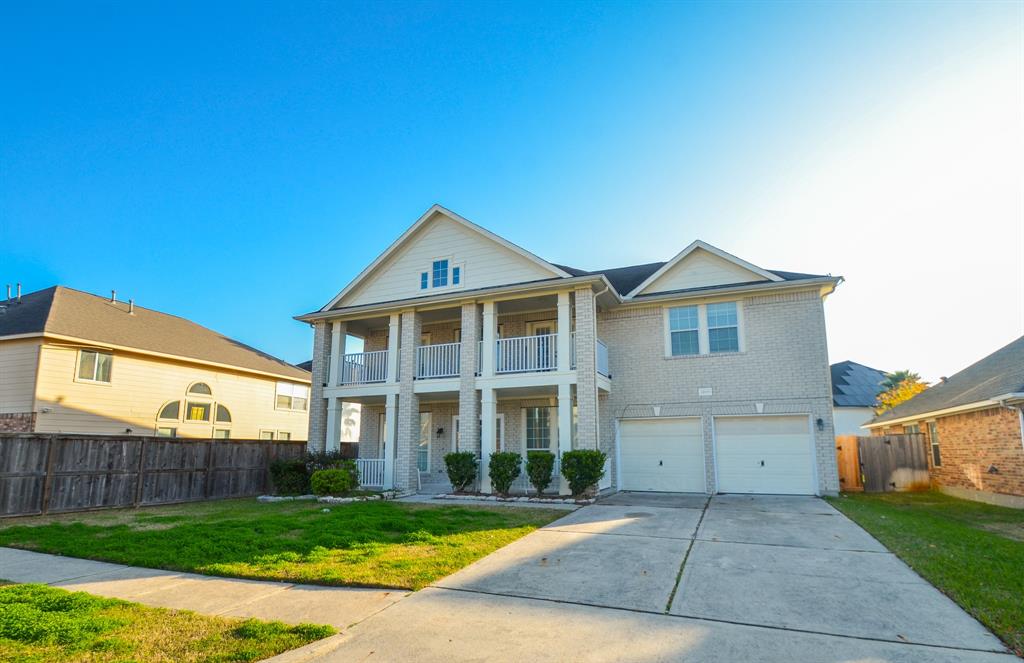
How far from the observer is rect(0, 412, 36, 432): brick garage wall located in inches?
661

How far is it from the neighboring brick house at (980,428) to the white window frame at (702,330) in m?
5.50

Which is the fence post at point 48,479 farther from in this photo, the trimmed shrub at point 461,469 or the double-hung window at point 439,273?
the double-hung window at point 439,273

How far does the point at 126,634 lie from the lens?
435cm

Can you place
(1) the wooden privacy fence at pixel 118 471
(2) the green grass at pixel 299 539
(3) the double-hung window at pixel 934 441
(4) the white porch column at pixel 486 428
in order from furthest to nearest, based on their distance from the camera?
(3) the double-hung window at pixel 934 441
(4) the white porch column at pixel 486 428
(1) the wooden privacy fence at pixel 118 471
(2) the green grass at pixel 299 539

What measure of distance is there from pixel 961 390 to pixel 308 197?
2412 cm

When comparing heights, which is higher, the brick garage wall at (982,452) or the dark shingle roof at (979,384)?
the dark shingle roof at (979,384)

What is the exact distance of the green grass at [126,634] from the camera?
3.96 m

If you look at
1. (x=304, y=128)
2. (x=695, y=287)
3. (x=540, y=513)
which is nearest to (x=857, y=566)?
(x=540, y=513)

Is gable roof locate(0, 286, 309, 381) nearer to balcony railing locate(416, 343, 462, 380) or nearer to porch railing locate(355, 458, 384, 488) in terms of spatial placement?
porch railing locate(355, 458, 384, 488)

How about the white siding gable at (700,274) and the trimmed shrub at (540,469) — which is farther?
the white siding gable at (700,274)

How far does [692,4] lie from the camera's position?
11258 mm

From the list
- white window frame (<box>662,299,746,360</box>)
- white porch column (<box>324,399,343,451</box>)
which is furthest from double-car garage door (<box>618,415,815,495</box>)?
white porch column (<box>324,399,343,451</box>)

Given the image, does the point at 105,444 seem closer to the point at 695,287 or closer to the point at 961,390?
the point at 695,287

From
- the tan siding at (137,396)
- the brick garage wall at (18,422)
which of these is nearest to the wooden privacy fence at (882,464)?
the tan siding at (137,396)
